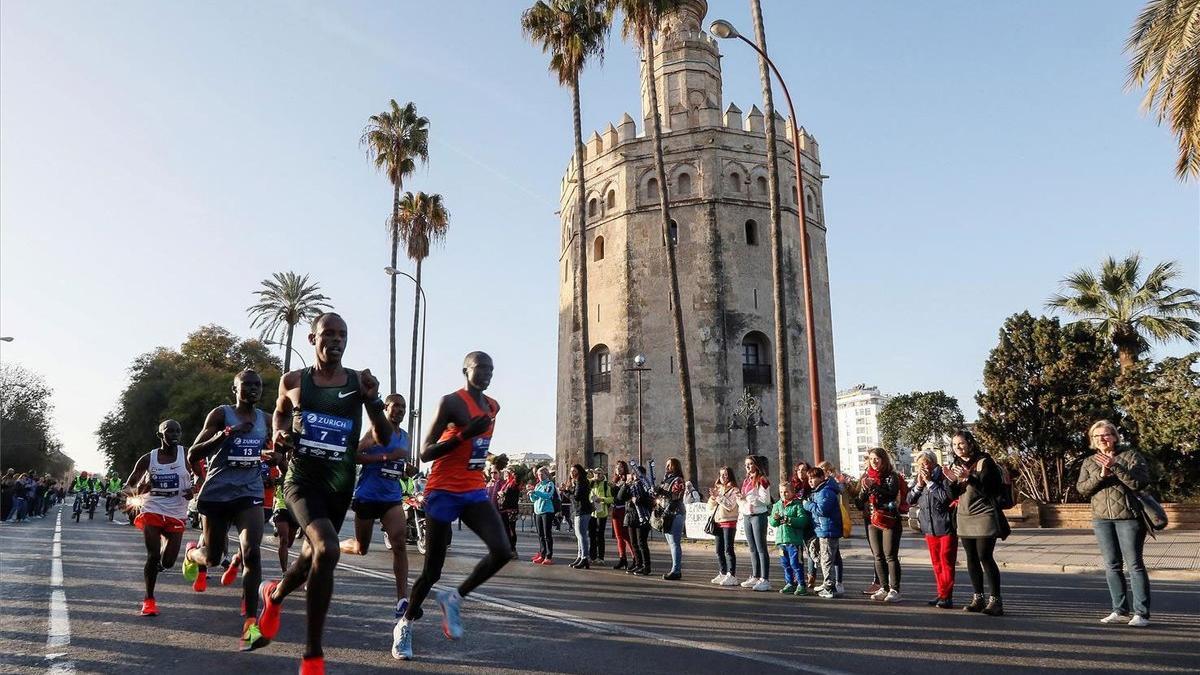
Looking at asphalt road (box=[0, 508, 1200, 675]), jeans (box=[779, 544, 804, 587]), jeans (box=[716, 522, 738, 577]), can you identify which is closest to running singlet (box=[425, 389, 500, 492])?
asphalt road (box=[0, 508, 1200, 675])

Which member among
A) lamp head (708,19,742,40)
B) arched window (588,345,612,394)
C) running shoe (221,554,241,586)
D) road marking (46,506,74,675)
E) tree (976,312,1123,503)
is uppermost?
lamp head (708,19,742,40)

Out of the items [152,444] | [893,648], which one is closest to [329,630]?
[893,648]

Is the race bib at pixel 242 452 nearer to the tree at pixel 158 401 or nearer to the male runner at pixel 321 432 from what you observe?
the male runner at pixel 321 432

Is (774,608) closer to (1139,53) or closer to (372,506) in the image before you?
(372,506)

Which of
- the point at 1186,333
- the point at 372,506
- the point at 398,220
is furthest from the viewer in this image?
the point at 398,220

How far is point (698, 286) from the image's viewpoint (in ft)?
130

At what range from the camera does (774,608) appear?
8.39 m

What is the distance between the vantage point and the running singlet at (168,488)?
311 inches

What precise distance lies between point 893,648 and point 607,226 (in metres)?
37.1

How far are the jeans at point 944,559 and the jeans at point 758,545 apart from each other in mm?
2269

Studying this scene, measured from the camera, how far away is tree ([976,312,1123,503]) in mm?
27172

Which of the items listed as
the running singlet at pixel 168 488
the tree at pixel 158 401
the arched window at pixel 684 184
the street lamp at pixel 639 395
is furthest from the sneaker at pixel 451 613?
the tree at pixel 158 401

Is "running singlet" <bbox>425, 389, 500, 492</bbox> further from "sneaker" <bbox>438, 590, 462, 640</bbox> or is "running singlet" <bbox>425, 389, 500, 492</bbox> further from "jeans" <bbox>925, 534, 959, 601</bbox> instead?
"jeans" <bbox>925, 534, 959, 601</bbox>

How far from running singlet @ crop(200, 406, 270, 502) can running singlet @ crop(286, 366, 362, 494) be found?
2.22m
